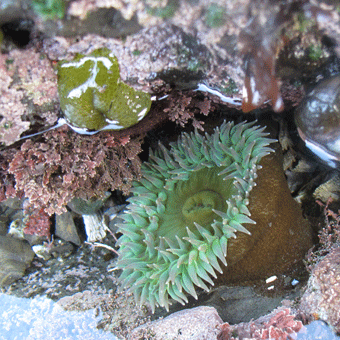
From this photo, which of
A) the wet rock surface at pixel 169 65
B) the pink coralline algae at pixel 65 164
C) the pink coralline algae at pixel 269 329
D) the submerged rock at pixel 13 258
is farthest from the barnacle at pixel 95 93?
the submerged rock at pixel 13 258

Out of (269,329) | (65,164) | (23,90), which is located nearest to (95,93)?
(23,90)

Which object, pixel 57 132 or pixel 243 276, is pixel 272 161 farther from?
pixel 57 132

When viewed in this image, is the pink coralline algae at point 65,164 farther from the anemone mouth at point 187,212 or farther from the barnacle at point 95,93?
the anemone mouth at point 187,212

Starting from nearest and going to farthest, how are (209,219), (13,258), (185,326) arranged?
1. (185,326)
2. (209,219)
3. (13,258)

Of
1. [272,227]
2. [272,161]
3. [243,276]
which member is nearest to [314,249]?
[272,227]

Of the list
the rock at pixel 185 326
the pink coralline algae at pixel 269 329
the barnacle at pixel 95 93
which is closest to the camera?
the barnacle at pixel 95 93

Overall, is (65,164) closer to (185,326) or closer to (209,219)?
(209,219)
